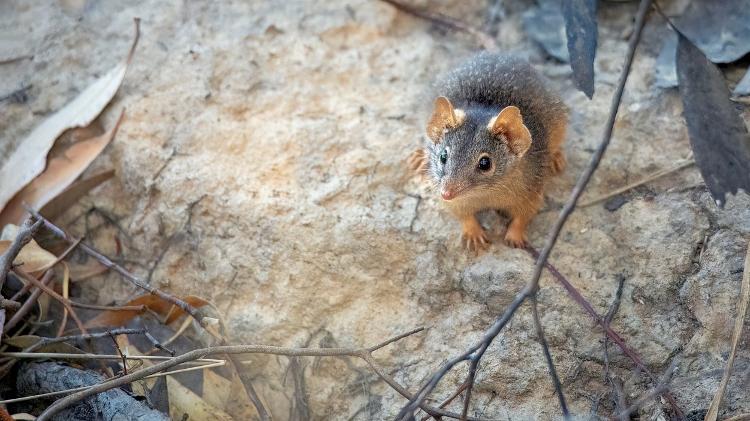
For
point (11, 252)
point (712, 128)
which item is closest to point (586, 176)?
point (712, 128)

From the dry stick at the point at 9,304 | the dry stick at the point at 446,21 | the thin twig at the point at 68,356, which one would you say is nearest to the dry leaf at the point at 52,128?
the dry stick at the point at 9,304

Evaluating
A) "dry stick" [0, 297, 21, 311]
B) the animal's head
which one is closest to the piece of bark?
"dry stick" [0, 297, 21, 311]

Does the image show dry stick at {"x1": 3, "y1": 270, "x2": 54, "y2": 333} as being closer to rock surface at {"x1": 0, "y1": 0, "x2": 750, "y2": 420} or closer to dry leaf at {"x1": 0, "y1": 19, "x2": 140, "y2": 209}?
rock surface at {"x1": 0, "y1": 0, "x2": 750, "y2": 420}

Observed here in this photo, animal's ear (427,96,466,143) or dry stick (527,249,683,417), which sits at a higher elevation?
animal's ear (427,96,466,143)

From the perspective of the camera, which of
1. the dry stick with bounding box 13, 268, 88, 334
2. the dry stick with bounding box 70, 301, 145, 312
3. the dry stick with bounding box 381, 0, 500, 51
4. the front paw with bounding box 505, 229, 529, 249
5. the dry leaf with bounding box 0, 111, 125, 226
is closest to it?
the dry stick with bounding box 13, 268, 88, 334

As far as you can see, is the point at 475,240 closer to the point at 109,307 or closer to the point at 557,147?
the point at 557,147

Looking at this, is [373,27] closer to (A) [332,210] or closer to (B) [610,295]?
(A) [332,210]
